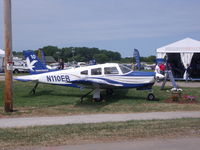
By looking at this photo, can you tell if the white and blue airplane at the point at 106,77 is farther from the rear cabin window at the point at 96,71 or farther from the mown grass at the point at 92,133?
the mown grass at the point at 92,133

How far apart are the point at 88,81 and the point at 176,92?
4.54m

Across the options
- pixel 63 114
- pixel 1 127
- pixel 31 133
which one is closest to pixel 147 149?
pixel 31 133

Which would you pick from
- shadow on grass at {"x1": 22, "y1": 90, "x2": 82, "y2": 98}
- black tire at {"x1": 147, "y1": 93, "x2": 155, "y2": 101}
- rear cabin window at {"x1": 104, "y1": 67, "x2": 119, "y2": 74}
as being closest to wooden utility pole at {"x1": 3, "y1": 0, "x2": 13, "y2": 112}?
shadow on grass at {"x1": 22, "y1": 90, "x2": 82, "y2": 98}

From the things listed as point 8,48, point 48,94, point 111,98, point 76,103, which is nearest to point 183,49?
point 111,98

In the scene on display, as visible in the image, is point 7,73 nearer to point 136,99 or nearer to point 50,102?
point 50,102

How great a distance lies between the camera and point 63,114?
455 inches

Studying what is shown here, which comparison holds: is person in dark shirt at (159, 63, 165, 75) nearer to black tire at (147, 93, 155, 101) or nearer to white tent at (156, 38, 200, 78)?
white tent at (156, 38, 200, 78)

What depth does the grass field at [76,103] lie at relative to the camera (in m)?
12.3

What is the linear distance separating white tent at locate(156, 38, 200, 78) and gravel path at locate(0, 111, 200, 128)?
1414 cm

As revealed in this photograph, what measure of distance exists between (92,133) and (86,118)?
2.98 metres

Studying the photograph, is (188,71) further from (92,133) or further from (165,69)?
(92,133)

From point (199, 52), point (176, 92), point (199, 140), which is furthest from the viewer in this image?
point (199, 52)

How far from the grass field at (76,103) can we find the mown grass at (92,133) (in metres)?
3.66

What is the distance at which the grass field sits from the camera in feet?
40.4
